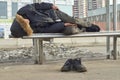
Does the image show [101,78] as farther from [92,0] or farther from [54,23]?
[92,0]

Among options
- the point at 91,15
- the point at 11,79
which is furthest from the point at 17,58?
the point at 11,79

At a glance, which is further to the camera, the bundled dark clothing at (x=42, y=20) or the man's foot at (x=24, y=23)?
the bundled dark clothing at (x=42, y=20)

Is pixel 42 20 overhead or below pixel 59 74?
overhead

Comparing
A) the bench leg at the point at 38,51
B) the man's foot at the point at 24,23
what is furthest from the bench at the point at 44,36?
the man's foot at the point at 24,23

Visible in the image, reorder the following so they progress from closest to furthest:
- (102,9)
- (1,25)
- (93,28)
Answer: (93,28), (102,9), (1,25)

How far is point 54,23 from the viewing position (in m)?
6.79

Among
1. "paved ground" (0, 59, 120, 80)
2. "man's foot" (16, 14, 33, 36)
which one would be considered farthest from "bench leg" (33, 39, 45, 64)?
"man's foot" (16, 14, 33, 36)

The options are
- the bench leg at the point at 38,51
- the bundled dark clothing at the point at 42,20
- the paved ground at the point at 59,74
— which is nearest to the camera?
the paved ground at the point at 59,74

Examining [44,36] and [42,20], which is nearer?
[44,36]

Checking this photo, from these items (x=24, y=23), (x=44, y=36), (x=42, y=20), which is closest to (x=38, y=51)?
(x=42, y=20)

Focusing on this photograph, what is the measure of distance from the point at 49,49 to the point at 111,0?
2060mm

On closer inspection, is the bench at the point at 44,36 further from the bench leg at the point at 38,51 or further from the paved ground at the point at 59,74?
the paved ground at the point at 59,74

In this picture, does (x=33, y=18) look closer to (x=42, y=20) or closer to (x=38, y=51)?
(x=42, y=20)

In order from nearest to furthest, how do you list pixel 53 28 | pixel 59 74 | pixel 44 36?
pixel 59 74 < pixel 44 36 < pixel 53 28
